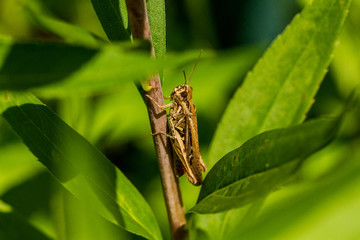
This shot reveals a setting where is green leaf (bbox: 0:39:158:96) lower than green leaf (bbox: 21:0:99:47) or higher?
lower

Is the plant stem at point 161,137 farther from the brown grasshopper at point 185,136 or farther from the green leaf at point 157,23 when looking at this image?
the brown grasshopper at point 185,136

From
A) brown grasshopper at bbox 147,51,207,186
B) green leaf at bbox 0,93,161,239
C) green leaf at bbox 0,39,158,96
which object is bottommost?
brown grasshopper at bbox 147,51,207,186

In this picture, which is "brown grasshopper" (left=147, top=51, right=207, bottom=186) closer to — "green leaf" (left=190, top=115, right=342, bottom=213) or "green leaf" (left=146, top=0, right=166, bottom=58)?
"green leaf" (left=146, top=0, right=166, bottom=58)

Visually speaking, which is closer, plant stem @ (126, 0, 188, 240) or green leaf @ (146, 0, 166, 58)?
plant stem @ (126, 0, 188, 240)

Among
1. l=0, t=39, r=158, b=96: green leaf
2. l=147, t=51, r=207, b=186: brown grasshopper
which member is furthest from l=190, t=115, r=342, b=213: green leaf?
l=147, t=51, r=207, b=186: brown grasshopper

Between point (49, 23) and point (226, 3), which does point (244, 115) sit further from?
point (226, 3)

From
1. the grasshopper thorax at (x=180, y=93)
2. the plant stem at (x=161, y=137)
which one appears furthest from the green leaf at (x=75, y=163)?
the grasshopper thorax at (x=180, y=93)
